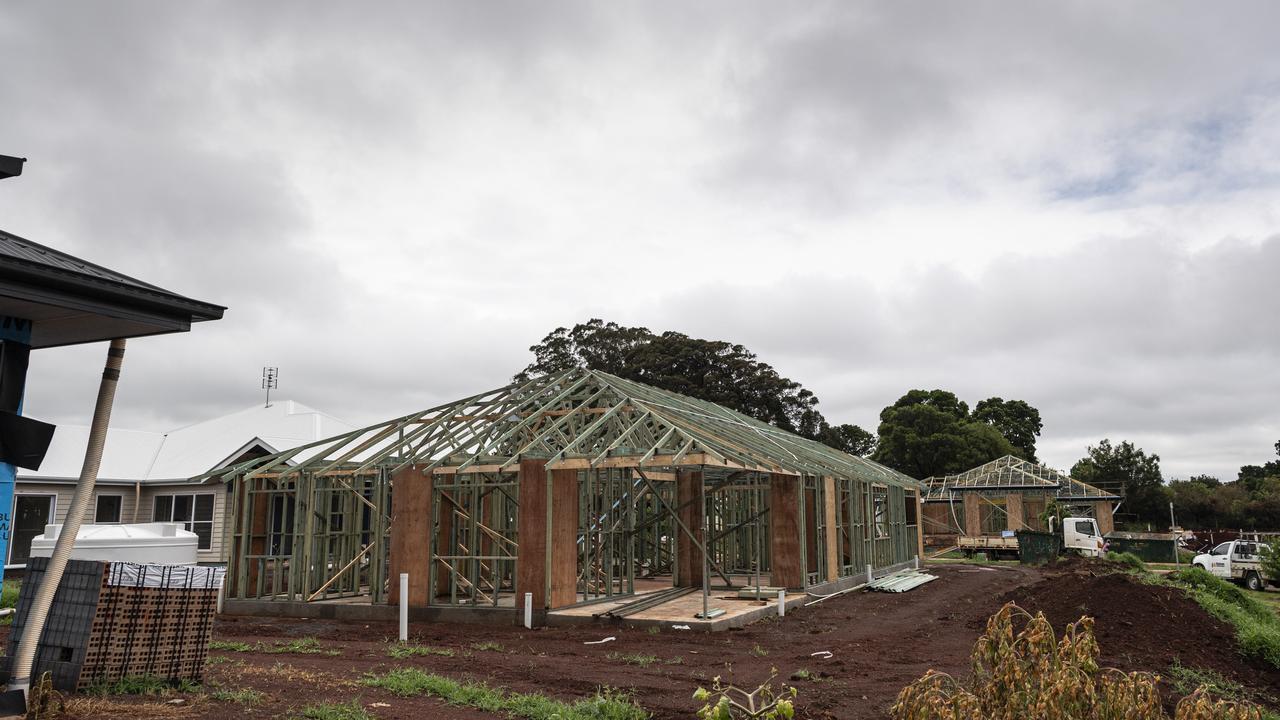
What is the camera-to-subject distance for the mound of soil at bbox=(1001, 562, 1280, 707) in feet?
35.5

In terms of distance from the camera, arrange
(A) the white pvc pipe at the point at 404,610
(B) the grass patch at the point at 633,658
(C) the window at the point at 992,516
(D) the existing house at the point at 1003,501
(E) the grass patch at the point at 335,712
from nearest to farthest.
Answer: (E) the grass patch at the point at 335,712, (B) the grass patch at the point at 633,658, (A) the white pvc pipe at the point at 404,610, (D) the existing house at the point at 1003,501, (C) the window at the point at 992,516

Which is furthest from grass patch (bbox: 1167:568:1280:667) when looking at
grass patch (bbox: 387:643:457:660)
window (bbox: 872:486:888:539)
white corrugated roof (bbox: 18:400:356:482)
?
white corrugated roof (bbox: 18:400:356:482)

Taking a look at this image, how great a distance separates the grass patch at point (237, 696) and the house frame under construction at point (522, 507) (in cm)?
691

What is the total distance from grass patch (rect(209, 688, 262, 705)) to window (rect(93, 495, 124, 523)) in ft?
66.0

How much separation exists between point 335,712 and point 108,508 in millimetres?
21646

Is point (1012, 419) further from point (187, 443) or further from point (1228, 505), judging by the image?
point (187, 443)

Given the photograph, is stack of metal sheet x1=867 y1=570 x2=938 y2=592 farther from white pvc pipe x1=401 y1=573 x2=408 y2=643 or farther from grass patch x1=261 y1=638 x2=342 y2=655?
grass patch x1=261 y1=638 x2=342 y2=655

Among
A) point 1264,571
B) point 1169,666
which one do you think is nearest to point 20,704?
point 1169,666

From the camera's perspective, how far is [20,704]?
587cm

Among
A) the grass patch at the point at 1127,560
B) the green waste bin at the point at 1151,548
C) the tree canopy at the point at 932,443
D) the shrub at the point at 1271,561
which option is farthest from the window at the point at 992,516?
the shrub at the point at 1271,561

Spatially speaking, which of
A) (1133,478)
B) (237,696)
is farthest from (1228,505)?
(237,696)

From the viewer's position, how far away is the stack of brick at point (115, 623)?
681 centimetres

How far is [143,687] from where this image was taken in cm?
706

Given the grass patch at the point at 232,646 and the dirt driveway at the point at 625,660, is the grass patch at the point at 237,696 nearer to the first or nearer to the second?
the dirt driveway at the point at 625,660
